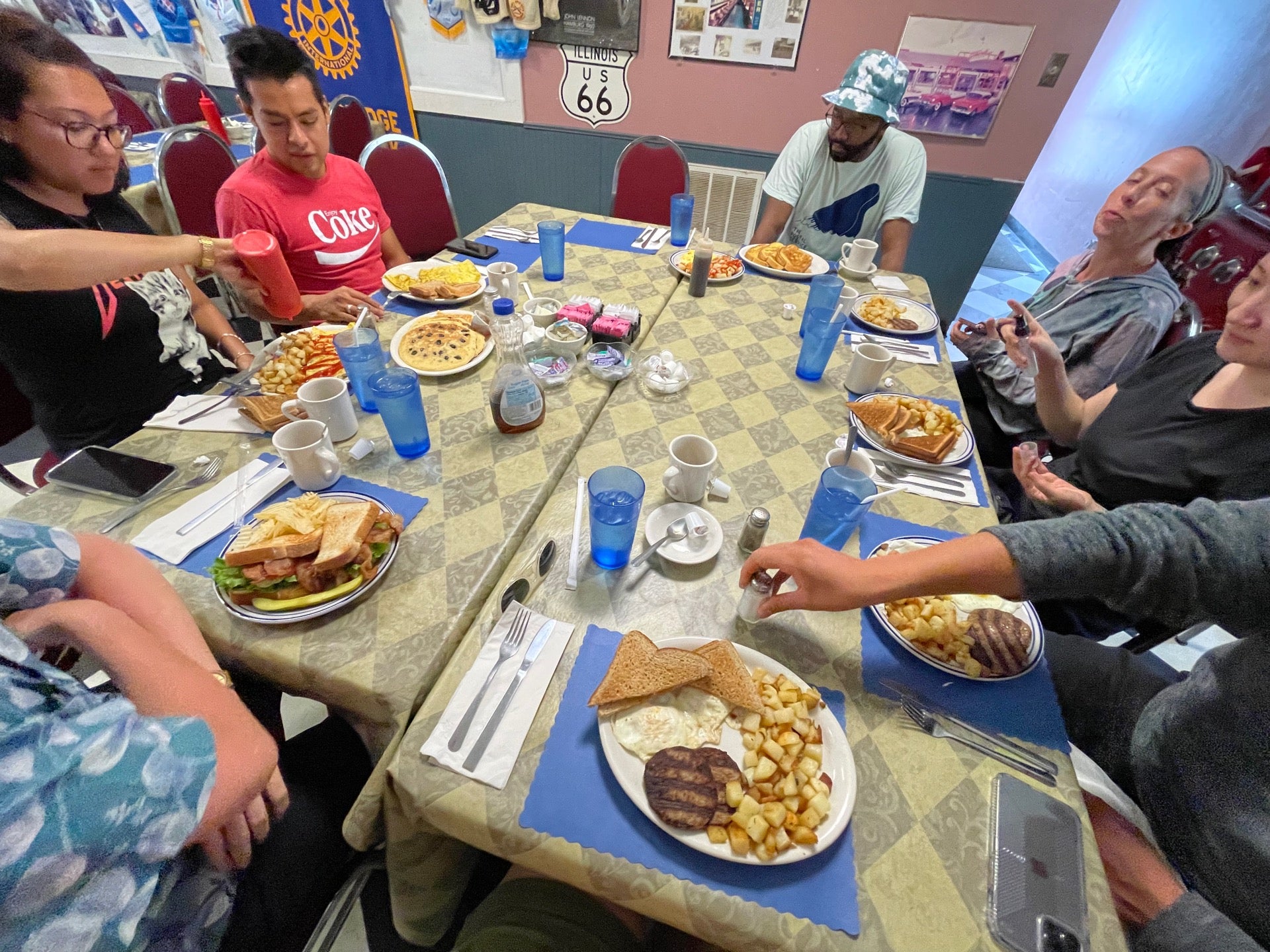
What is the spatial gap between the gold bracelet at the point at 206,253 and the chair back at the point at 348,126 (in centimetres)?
255

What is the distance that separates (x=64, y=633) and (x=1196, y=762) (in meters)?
1.71

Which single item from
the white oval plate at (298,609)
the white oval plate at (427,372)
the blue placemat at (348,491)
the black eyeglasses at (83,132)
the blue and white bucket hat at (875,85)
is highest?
the blue and white bucket hat at (875,85)

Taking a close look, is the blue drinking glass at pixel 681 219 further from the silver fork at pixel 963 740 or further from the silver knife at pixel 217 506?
the silver fork at pixel 963 740

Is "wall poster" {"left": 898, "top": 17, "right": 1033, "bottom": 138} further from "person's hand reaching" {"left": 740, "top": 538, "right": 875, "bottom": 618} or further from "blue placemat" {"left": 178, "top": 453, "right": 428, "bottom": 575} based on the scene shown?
"blue placemat" {"left": 178, "top": 453, "right": 428, "bottom": 575}

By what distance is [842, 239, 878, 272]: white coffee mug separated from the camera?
197 cm

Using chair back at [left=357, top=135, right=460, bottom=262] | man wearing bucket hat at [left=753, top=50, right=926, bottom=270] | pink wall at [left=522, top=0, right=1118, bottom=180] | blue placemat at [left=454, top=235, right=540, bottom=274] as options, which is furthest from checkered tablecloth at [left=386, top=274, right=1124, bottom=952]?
pink wall at [left=522, top=0, right=1118, bottom=180]

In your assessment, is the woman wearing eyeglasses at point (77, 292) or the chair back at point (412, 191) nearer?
the woman wearing eyeglasses at point (77, 292)

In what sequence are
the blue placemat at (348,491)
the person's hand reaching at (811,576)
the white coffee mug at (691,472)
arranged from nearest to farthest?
1. the person's hand reaching at (811,576)
2. the blue placemat at (348,491)
3. the white coffee mug at (691,472)

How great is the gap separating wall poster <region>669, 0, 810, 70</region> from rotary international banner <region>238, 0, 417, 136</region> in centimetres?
210

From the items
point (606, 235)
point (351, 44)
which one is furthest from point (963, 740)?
point (351, 44)

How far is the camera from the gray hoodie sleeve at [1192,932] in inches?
24.9

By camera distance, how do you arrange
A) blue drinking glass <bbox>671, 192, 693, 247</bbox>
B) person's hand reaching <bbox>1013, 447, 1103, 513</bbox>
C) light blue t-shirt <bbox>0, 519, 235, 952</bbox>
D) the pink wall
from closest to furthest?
light blue t-shirt <bbox>0, 519, 235, 952</bbox> < person's hand reaching <bbox>1013, 447, 1103, 513</bbox> < blue drinking glass <bbox>671, 192, 693, 247</bbox> < the pink wall

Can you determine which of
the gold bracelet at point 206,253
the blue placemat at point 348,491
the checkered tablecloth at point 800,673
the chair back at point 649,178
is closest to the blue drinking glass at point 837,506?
the checkered tablecloth at point 800,673

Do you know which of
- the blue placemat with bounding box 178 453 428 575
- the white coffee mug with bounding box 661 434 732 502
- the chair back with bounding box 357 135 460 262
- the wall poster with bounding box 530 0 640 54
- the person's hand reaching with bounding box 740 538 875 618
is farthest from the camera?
the wall poster with bounding box 530 0 640 54
